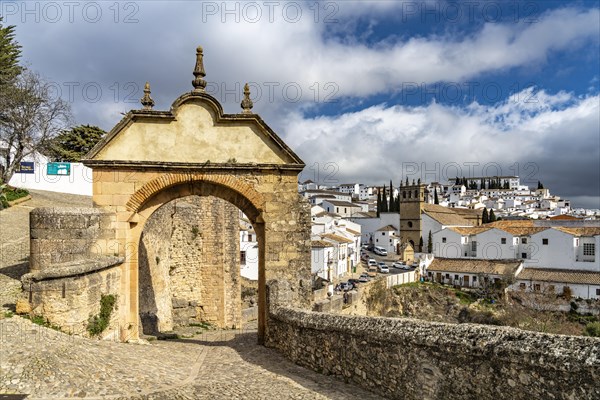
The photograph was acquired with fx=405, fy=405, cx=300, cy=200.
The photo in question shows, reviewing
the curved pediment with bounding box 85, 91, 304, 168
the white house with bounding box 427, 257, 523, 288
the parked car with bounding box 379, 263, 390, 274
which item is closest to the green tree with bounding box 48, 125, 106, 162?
the curved pediment with bounding box 85, 91, 304, 168

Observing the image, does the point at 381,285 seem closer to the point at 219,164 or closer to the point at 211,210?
the point at 211,210

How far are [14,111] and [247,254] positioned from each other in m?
20.5

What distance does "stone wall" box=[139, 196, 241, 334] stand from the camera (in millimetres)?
15875

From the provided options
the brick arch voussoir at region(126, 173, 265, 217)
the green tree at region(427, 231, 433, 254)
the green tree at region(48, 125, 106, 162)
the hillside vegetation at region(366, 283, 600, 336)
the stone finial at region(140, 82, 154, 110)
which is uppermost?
the green tree at region(48, 125, 106, 162)

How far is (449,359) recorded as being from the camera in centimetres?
478

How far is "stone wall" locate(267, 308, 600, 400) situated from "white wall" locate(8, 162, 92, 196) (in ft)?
87.4

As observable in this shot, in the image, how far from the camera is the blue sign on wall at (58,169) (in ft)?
91.3

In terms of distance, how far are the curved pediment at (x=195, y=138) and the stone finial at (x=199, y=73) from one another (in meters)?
0.34

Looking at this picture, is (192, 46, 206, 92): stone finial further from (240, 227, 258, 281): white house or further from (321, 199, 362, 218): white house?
(321, 199, 362, 218): white house

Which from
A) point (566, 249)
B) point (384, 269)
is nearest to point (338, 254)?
point (384, 269)

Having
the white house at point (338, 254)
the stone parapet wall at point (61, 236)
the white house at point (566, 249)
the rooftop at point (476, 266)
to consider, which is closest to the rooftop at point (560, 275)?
the white house at point (566, 249)

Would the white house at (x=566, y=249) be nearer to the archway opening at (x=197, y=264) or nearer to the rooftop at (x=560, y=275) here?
the rooftop at (x=560, y=275)

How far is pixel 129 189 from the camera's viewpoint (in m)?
8.98

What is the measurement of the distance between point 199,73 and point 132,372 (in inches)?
264
